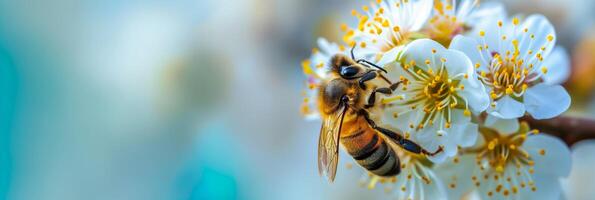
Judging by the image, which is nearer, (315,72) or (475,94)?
(475,94)

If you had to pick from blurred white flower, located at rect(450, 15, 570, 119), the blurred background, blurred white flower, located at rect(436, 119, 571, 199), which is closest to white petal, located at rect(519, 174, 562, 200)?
blurred white flower, located at rect(436, 119, 571, 199)

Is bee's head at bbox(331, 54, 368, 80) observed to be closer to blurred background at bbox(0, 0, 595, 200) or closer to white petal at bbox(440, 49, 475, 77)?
white petal at bbox(440, 49, 475, 77)

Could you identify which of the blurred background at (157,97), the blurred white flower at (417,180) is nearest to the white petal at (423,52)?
the blurred white flower at (417,180)

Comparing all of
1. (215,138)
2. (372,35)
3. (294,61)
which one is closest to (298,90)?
(294,61)

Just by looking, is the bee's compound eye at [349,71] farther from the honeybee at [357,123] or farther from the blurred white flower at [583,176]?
the blurred white flower at [583,176]

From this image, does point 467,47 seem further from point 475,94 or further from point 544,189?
point 544,189

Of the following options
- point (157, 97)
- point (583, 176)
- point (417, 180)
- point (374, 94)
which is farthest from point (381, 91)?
point (157, 97)
